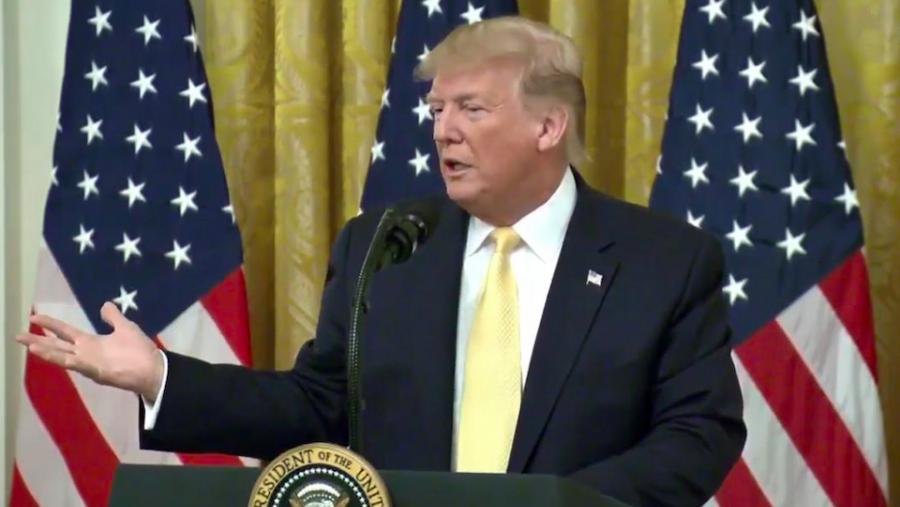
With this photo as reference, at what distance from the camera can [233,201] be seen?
4000 millimetres

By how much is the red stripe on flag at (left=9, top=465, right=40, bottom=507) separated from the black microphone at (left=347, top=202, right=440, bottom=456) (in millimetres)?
1922

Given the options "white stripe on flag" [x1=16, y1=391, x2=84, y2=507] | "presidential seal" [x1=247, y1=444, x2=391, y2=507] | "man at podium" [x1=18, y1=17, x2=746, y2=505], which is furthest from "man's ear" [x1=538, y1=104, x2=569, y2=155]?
"white stripe on flag" [x1=16, y1=391, x2=84, y2=507]

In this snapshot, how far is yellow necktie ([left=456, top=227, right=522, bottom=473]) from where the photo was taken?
2324mm

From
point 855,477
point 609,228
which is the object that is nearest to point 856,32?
point 855,477

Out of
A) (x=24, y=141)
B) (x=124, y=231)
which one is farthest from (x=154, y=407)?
(x=24, y=141)

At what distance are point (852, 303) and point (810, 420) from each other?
0.28 metres

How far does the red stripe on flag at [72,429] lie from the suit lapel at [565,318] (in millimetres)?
1764

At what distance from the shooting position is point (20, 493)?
3748 millimetres

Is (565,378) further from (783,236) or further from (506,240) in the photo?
(783,236)

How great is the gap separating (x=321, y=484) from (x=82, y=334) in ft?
2.14

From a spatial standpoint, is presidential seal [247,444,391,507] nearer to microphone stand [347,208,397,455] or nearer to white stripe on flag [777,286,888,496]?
microphone stand [347,208,397,455]

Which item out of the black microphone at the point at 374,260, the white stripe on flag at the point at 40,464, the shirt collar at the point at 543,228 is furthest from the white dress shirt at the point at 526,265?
the white stripe on flag at the point at 40,464

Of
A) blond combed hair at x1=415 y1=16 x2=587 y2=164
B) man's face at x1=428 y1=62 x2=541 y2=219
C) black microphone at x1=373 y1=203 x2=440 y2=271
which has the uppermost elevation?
blond combed hair at x1=415 y1=16 x2=587 y2=164

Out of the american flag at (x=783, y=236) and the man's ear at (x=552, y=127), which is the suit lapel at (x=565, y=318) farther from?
the american flag at (x=783, y=236)
